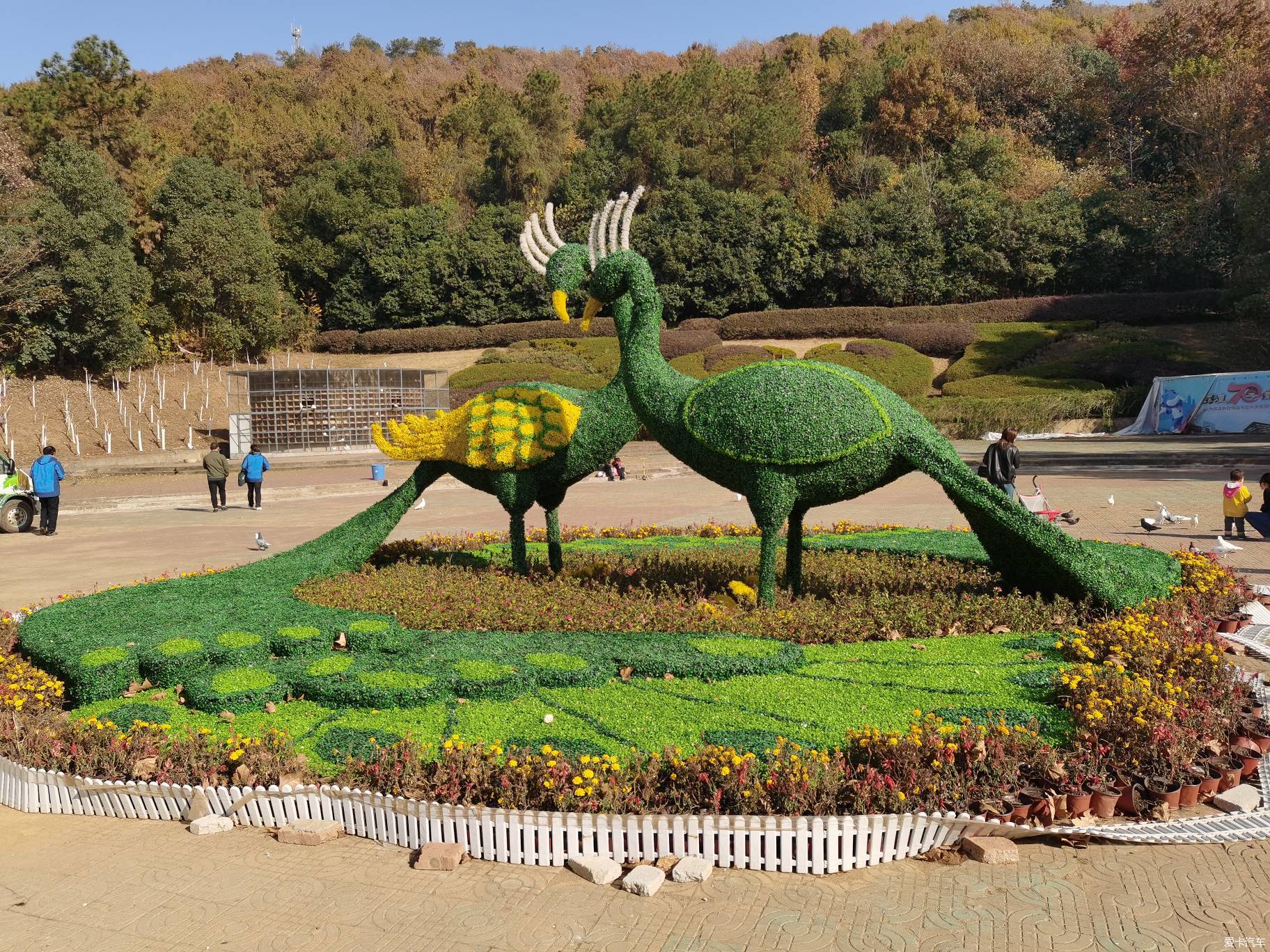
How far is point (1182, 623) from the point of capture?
6762mm

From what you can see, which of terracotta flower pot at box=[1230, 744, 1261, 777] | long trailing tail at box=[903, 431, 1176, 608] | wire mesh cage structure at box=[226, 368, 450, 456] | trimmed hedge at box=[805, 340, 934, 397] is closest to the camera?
terracotta flower pot at box=[1230, 744, 1261, 777]

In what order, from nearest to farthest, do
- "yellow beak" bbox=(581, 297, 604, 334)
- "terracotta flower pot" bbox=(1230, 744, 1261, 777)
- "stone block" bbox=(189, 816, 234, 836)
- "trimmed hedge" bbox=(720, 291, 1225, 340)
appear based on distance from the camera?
"stone block" bbox=(189, 816, 234, 836) < "terracotta flower pot" bbox=(1230, 744, 1261, 777) < "yellow beak" bbox=(581, 297, 604, 334) < "trimmed hedge" bbox=(720, 291, 1225, 340)

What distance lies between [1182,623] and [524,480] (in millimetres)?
5276

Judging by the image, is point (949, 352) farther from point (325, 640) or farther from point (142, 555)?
point (325, 640)

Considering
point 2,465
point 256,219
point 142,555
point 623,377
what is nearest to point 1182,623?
point 623,377

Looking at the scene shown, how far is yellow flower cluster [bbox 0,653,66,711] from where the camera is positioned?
18.9 feet

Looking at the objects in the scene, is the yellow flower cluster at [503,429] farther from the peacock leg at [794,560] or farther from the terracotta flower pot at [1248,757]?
the terracotta flower pot at [1248,757]

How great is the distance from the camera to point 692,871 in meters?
4.01

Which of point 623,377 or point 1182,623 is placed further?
point 623,377

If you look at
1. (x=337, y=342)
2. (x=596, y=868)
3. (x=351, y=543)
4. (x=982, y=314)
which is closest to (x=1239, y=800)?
(x=596, y=868)

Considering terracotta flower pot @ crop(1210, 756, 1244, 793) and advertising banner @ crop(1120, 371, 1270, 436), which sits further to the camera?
advertising banner @ crop(1120, 371, 1270, 436)

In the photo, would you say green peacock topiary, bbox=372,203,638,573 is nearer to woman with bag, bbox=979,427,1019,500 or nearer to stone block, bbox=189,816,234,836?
stone block, bbox=189,816,234,836

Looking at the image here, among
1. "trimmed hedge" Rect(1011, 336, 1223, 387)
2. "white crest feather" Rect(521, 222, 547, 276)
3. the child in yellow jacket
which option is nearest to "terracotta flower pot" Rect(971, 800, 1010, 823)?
"white crest feather" Rect(521, 222, 547, 276)

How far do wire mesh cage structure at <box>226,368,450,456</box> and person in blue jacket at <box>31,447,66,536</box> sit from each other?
1073cm
